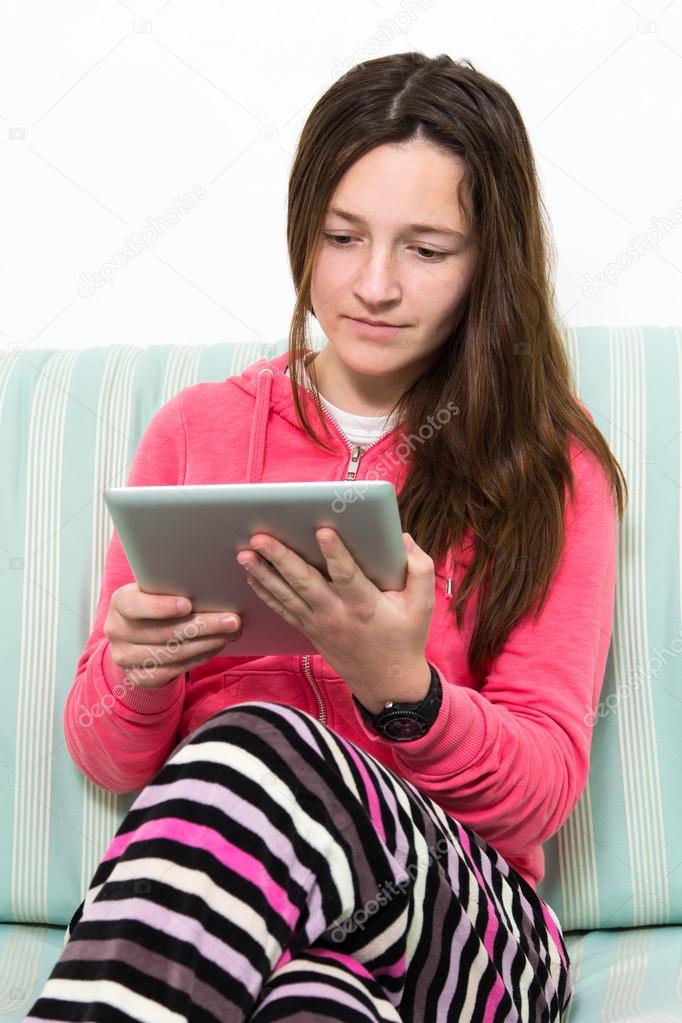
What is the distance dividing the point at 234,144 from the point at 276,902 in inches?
43.8

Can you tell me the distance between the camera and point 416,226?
1.08 meters

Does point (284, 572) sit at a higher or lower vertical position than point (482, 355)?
lower

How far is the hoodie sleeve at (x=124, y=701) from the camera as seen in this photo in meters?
1.09

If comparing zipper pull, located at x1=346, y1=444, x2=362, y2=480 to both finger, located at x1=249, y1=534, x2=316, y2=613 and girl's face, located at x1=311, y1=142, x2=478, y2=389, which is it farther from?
finger, located at x1=249, y1=534, x2=316, y2=613

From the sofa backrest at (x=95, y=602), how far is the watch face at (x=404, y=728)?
382 millimetres

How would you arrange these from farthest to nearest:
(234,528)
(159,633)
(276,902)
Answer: (159,633) < (234,528) < (276,902)

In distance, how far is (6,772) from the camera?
1.30 m

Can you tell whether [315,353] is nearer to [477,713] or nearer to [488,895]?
[477,713]

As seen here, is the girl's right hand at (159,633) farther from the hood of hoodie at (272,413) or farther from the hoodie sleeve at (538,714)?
the hood of hoodie at (272,413)

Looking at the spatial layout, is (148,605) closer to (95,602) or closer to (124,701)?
(124,701)

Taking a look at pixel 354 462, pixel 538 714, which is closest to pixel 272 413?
pixel 354 462

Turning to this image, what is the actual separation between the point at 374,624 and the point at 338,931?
240 mm

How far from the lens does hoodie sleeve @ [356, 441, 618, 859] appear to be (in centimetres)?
96
